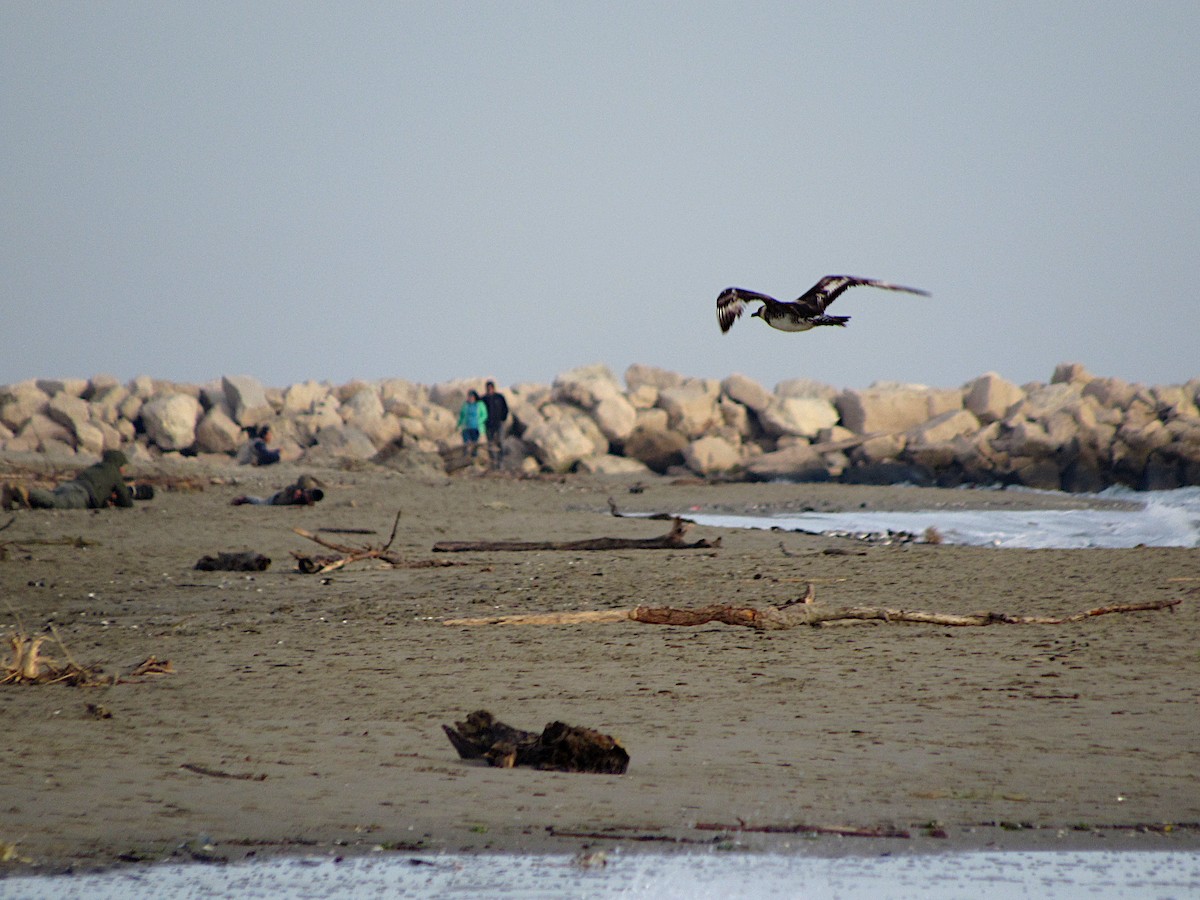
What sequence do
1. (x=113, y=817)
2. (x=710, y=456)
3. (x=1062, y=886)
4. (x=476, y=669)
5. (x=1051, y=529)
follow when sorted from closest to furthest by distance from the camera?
(x=1062, y=886) < (x=113, y=817) < (x=476, y=669) < (x=1051, y=529) < (x=710, y=456)

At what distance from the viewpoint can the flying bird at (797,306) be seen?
700cm

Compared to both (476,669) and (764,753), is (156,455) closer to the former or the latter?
(476,669)

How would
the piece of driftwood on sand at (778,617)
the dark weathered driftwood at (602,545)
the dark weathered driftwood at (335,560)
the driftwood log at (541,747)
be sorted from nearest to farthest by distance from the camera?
the driftwood log at (541,747) → the piece of driftwood on sand at (778,617) → the dark weathered driftwood at (335,560) → the dark weathered driftwood at (602,545)

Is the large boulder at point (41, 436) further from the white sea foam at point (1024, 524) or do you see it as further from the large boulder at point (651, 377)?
the white sea foam at point (1024, 524)

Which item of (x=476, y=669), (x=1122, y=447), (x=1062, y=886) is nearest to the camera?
(x=1062, y=886)

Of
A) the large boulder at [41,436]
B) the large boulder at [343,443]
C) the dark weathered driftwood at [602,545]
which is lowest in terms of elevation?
the large boulder at [41,436]

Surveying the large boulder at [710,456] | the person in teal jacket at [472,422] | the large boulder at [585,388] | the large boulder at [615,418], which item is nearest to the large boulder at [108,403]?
the person in teal jacket at [472,422]

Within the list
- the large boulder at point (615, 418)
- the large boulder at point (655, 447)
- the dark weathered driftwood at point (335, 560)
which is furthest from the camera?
the large boulder at point (615, 418)

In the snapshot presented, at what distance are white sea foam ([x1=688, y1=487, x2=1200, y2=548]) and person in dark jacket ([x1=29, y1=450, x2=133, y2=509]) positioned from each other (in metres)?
6.42

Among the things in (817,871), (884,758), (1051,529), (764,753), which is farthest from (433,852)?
(1051,529)

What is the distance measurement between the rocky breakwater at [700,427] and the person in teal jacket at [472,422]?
39 centimetres

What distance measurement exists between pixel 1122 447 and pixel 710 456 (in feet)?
25.4

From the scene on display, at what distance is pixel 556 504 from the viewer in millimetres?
17359

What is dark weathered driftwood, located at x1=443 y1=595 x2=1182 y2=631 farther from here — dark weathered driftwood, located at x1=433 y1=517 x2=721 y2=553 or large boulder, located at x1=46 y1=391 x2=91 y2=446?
large boulder, located at x1=46 y1=391 x2=91 y2=446
